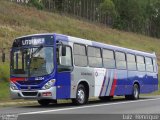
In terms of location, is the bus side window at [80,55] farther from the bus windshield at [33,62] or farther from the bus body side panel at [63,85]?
the bus windshield at [33,62]

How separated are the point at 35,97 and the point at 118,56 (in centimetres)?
728

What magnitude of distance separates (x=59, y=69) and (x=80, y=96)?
214cm

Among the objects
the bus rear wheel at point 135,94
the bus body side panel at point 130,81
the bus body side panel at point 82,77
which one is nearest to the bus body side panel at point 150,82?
the bus rear wheel at point 135,94

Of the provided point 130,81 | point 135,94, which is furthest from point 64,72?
point 135,94

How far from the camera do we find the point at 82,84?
21.5 meters

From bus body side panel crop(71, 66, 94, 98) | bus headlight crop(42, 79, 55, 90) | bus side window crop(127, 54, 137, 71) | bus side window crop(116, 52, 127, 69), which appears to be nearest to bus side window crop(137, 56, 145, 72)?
bus side window crop(127, 54, 137, 71)

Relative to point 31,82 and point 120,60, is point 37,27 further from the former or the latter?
point 31,82

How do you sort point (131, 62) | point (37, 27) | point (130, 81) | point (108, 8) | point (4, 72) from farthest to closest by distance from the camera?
point (108, 8) → point (37, 27) → point (4, 72) → point (131, 62) → point (130, 81)

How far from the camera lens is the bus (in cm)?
1944

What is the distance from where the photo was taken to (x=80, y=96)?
21.1 metres

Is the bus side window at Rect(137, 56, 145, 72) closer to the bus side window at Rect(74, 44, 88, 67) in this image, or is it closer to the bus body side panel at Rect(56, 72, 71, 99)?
the bus side window at Rect(74, 44, 88, 67)

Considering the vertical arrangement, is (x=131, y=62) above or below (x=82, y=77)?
above

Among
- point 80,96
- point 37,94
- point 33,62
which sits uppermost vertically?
point 33,62

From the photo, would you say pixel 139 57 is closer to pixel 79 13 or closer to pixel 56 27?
pixel 56 27
